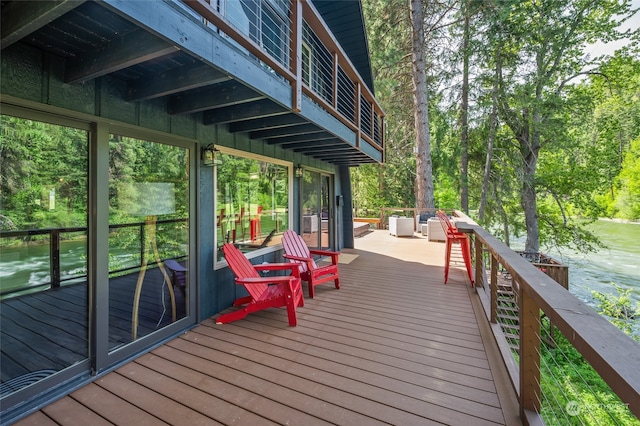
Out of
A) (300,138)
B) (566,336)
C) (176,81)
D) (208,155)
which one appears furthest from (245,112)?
(566,336)

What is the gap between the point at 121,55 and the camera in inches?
66.6

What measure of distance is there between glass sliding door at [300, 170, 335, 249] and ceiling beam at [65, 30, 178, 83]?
3726 mm

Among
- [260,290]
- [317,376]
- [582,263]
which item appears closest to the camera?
[317,376]

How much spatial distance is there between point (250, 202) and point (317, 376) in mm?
2555

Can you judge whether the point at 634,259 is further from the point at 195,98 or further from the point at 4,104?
the point at 4,104

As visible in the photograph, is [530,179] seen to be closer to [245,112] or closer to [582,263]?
[582,263]

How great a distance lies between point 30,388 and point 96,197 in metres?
1.29

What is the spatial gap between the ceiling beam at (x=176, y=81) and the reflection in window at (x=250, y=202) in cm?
112

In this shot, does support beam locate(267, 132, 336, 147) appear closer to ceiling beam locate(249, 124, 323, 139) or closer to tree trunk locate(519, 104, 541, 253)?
ceiling beam locate(249, 124, 323, 139)

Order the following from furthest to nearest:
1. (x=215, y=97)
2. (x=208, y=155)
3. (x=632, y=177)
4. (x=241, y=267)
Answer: (x=632, y=177) → (x=241, y=267) → (x=208, y=155) → (x=215, y=97)

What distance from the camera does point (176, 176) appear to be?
9.71 feet

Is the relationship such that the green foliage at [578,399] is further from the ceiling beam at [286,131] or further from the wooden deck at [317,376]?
the ceiling beam at [286,131]

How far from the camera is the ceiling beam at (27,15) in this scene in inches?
48.3

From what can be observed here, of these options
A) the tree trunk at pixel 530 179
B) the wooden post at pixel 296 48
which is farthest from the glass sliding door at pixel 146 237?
the tree trunk at pixel 530 179
